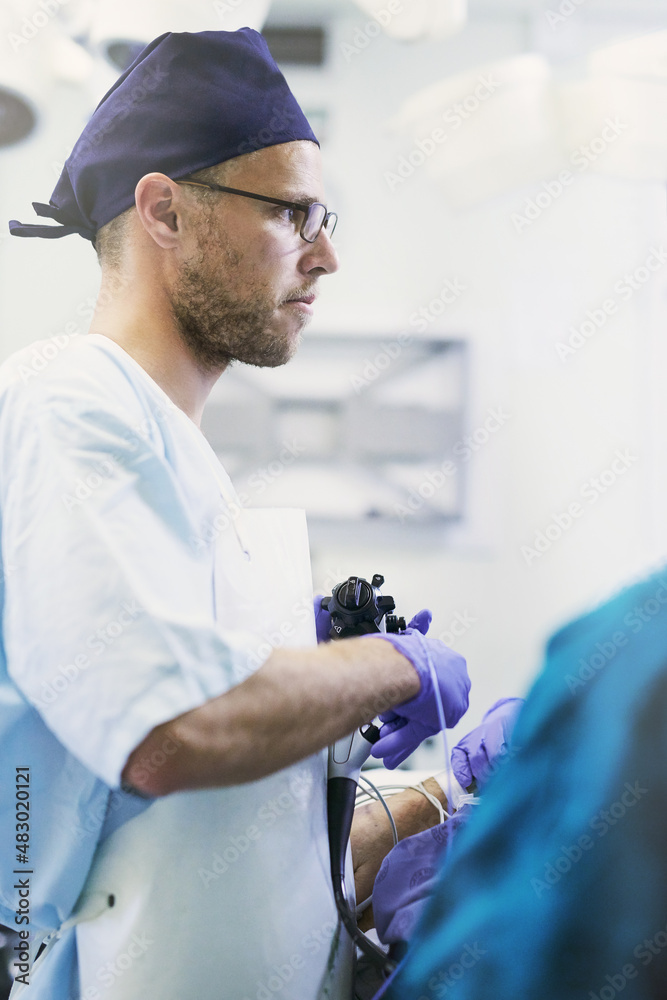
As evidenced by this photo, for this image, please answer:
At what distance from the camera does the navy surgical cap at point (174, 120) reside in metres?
0.94

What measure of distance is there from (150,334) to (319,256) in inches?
10.8

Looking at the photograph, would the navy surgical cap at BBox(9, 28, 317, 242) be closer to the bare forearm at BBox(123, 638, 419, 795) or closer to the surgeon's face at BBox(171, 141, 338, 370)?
the surgeon's face at BBox(171, 141, 338, 370)

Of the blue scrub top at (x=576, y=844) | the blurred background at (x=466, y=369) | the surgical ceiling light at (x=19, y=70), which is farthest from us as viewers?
the blurred background at (x=466, y=369)

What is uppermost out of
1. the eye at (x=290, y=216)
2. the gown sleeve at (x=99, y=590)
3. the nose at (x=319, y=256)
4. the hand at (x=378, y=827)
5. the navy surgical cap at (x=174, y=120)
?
the navy surgical cap at (x=174, y=120)

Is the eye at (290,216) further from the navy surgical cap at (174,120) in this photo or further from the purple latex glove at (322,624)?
the purple latex glove at (322,624)

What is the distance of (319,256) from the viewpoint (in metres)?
1.01

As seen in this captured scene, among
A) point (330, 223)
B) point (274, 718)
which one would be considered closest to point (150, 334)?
point (330, 223)

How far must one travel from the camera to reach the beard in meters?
0.93

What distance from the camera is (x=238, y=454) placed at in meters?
1.96

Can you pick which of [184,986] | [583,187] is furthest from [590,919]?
[583,187]

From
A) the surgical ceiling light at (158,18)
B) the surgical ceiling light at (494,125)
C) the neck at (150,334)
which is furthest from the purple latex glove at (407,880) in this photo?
the surgical ceiling light at (494,125)

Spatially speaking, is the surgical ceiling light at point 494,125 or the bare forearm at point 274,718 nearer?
the bare forearm at point 274,718

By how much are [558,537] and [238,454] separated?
92 centimetres

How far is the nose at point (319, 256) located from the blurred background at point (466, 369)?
35.8 inches
